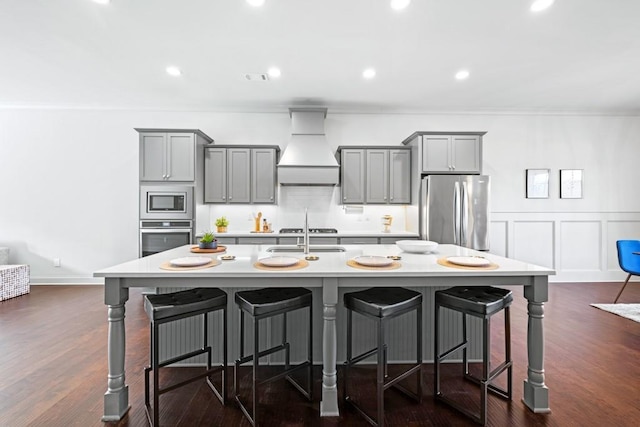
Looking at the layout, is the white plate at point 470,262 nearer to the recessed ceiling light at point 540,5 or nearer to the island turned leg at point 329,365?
the island turned leg at point 329,365

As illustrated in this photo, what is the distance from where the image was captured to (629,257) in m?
4.04

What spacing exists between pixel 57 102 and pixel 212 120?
2314 millimetres

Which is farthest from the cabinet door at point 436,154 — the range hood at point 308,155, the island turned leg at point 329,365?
the island turned leg at point 329,365

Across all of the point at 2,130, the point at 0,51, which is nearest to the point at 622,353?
the point at 0,51

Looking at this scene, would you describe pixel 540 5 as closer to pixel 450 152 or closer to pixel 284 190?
pixel 450 152

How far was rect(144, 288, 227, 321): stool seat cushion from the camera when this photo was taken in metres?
1.72

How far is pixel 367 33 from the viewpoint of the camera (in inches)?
116

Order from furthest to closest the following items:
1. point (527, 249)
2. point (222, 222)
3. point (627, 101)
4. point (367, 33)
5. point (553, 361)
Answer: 1. point (527, 249)
2. point (627, 101)
3. point (222, 222)
4. point (367, 33)
5. point (553, 361)

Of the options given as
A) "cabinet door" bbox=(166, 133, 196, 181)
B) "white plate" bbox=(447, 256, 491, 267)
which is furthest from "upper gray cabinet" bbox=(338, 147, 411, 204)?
"white plate" bbox=(447, 256, 491, 267)

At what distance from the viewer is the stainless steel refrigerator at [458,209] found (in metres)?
4.34

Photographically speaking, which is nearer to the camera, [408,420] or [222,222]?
[408,420]

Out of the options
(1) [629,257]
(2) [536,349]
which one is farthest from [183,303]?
(1) [629,257]

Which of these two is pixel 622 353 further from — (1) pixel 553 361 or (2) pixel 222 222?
(2) pixel 222 222

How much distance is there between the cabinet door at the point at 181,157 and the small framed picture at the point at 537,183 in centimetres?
534
